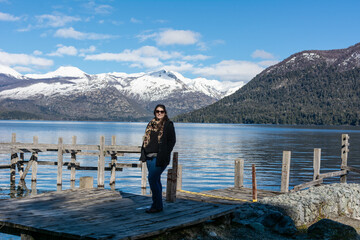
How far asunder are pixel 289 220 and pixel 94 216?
589 centimetres

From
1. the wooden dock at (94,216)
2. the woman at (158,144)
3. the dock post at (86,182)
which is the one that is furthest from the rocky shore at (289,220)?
the dock post at (86,182)

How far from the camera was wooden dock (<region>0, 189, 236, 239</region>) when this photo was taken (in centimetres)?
796

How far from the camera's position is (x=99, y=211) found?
386 inches

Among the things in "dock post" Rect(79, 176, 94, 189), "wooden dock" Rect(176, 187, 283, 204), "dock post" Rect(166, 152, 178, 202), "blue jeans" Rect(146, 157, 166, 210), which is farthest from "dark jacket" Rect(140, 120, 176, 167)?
"dock post" Rect(79, 176, 94, 189)

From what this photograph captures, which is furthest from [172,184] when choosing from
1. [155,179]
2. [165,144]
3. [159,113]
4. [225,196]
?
[225,196]

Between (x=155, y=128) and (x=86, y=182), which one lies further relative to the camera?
(x=86, y=182)

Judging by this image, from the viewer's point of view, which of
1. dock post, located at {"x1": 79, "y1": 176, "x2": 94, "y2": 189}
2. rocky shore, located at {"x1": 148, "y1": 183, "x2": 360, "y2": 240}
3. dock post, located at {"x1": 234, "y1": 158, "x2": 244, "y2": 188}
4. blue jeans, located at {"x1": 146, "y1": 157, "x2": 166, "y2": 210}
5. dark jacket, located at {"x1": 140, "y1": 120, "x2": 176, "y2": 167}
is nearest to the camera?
dark jacket, located at {"x1": 140, "y1": 120, "x2": 176, "y2": 167}

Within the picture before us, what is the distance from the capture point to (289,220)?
38.5 feet

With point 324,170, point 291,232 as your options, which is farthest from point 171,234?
point 324,170

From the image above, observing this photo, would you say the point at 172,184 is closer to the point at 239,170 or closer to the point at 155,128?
the point at 155,128

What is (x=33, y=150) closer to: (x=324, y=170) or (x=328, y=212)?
(x=328, y=212)

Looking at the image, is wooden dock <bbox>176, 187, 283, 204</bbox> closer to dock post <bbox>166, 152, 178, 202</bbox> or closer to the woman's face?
dock post <bbox>166, 152, 178, 202</bbox>

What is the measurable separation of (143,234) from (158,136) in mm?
2460

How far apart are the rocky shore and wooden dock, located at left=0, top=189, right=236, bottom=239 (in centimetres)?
51
